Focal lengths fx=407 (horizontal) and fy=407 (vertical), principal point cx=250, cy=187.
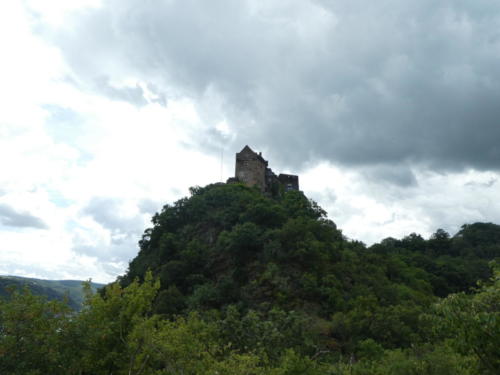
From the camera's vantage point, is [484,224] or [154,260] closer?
[154,260]

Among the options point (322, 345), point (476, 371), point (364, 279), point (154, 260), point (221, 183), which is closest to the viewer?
point (476, 371)

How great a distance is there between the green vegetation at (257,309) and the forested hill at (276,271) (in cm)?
18

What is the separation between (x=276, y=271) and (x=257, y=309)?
18.2 feet

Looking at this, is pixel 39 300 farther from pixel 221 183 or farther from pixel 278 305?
pixel 221 183

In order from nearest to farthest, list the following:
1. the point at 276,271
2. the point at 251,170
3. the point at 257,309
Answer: the point at 257,309 < the point at 276,271 < the point at 251,170

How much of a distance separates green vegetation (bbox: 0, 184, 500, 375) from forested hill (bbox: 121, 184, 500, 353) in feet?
0.58

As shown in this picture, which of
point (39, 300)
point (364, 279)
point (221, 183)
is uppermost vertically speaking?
point (221, 183)

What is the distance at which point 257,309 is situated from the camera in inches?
1869

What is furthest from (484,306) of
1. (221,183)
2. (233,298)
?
(221,183)

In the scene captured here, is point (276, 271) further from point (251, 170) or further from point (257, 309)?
point (251, 170)

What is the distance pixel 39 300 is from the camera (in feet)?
47.7

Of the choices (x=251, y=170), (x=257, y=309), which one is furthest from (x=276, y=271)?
(x=251, y=170)

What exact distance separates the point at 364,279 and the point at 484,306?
49.1 meters

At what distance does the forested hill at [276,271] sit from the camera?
41.5 metres
